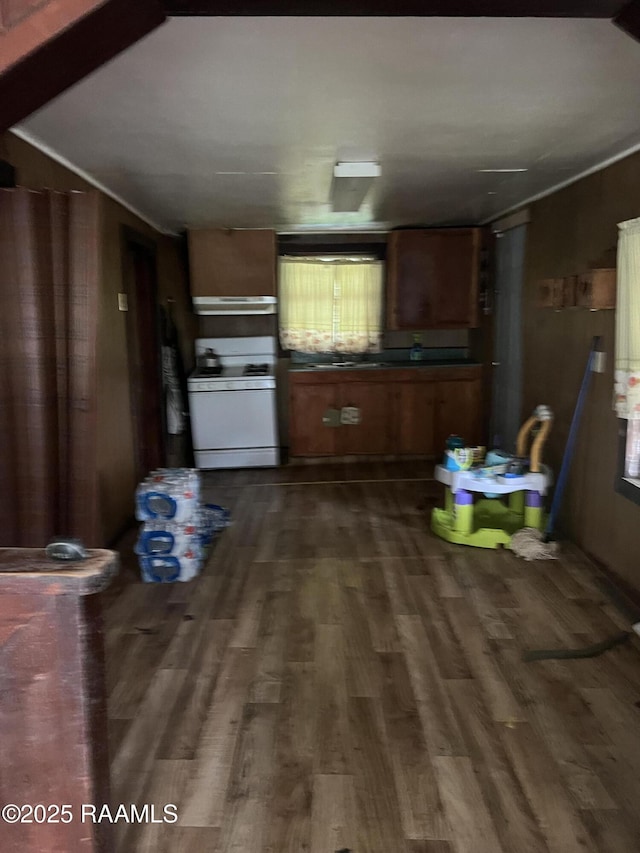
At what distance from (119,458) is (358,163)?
89.2 inches

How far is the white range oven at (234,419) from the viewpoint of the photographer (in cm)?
565

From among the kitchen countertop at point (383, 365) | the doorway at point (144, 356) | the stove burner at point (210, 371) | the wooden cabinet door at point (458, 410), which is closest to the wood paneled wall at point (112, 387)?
the doorway at point (144, 356)

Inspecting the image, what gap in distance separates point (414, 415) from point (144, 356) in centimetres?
241

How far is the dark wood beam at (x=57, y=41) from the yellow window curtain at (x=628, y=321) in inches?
94.6

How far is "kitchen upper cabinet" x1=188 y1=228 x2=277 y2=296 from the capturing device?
5.68 meters

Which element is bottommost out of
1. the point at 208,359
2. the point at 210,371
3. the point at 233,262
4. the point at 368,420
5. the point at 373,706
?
the point at 373,706

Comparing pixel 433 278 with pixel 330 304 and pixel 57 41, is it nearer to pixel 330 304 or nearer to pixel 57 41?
pixel 330 304

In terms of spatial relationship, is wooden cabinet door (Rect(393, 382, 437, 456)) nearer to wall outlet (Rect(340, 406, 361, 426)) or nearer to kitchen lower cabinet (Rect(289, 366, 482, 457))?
kitchen lower cabinet (Rect(289, 366, 482, 457))

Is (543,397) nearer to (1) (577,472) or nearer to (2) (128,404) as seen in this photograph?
(1) (577,472)

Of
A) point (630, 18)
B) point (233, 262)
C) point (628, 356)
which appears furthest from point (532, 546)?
point (233, 262)

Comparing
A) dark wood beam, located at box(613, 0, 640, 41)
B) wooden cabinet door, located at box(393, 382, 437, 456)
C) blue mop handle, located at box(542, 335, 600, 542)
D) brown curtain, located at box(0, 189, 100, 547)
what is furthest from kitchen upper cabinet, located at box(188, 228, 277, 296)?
dark wood beam, located at box(613, 0, 640, 41)

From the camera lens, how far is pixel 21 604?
129 cm

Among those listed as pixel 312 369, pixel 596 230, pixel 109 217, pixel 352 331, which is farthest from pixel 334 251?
pixel 596 230

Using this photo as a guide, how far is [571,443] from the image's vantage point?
146 inches
